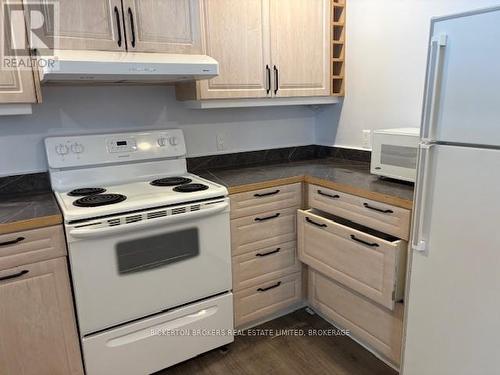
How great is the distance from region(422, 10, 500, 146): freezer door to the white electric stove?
1.05 metres

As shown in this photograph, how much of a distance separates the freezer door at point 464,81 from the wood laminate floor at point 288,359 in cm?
129

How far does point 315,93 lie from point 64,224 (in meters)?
1.74

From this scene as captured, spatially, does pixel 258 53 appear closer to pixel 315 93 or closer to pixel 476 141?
pixel 315 93

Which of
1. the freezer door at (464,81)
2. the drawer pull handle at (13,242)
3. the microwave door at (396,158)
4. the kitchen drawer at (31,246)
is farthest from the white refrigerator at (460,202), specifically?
the drawer pull handle at (13,242)

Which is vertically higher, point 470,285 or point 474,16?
point 474,16

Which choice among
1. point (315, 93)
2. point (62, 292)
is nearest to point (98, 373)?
point (62, 292)

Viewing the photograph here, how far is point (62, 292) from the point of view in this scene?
5.26 ft

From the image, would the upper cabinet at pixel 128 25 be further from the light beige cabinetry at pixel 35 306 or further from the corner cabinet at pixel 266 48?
the light beige cabinetry at pixel 35 306

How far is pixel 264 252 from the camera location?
2191 mm

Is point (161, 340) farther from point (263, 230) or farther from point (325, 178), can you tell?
point (325, 178)

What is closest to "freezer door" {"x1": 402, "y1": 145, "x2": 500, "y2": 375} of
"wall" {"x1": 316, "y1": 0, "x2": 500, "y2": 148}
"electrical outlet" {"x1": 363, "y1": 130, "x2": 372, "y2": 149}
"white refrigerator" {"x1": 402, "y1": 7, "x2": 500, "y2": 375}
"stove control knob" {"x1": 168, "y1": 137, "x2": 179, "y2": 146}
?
"white refrigerator" {"x1": 402, "y1": 7, "x2": 500, "y2": 375}

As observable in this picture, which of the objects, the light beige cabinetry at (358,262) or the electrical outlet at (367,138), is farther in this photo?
the electrical outlet at (367,138)

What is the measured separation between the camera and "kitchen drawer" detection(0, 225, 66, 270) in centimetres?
147

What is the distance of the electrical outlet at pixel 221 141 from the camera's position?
2513 millimetres
